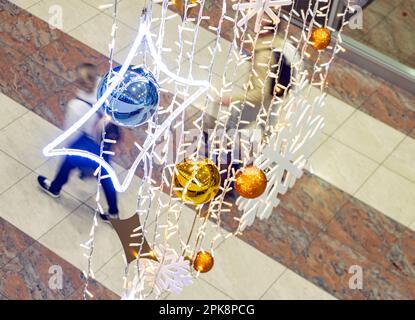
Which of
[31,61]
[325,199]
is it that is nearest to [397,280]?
[325,199]

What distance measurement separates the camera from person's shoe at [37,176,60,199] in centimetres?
528

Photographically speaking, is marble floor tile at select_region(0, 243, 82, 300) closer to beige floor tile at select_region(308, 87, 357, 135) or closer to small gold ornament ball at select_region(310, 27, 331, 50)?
small gold ornament ball at select_region(310, 27, 331, 50)

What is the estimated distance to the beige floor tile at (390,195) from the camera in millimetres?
5539

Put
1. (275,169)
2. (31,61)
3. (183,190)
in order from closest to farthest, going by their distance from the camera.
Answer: (183,190), (275,169), (31,61)

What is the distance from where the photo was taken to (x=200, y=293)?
4.91m

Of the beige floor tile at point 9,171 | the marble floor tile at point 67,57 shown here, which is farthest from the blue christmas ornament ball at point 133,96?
the marble floor tile at point 67,57

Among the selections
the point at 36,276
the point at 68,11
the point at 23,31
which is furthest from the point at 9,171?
the point at 68,11

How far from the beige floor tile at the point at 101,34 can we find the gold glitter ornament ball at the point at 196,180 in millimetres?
3358

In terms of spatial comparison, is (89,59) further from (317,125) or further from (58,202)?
(317,125)

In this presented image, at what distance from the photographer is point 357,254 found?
5250 mm

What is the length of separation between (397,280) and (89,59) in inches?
111

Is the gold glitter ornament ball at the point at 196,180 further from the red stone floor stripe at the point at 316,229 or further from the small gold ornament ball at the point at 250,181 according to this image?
the red stone floor stripe at the point at 316,229

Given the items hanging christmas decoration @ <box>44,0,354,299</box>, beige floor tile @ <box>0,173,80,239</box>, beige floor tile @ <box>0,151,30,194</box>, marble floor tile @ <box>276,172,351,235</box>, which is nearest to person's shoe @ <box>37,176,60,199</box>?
beige floor tile @ <box>0,173,80,239</box>

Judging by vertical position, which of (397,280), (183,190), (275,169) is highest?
(183,190)
